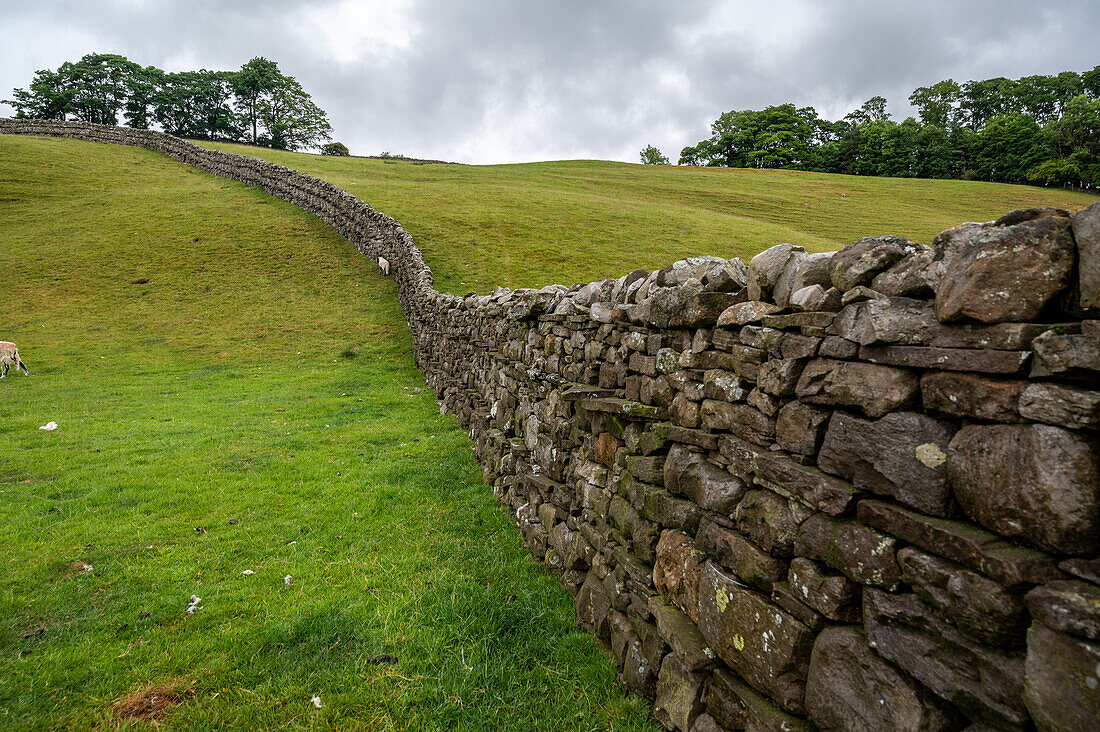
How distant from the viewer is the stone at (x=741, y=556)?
3.07 meters

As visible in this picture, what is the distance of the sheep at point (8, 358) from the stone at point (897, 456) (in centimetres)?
2309

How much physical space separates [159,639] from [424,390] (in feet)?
36.4

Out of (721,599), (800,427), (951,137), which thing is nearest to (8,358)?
(721,599)

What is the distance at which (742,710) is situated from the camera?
3.16 meters

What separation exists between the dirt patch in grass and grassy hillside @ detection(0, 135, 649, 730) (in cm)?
2

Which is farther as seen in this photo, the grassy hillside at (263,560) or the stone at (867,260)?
the grassy hillside at (263,560)

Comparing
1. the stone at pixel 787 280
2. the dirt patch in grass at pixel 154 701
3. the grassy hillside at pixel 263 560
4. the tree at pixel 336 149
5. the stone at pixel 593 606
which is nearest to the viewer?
the stone at pixel 787 280

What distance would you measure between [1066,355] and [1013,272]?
416 mm

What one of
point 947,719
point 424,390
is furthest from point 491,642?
point 424,390

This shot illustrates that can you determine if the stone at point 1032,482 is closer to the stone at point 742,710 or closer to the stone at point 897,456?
the stone at point 897,456

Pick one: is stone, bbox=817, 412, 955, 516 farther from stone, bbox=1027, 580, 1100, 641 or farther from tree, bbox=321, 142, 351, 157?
tree, bbox=321, 142, 351, 157

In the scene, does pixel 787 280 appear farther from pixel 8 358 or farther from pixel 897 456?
pixel 8 358

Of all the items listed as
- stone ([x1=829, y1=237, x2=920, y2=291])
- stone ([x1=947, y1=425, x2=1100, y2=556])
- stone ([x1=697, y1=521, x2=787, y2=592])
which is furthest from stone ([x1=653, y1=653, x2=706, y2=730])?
stone ([x1=829, y1=237, x2=920, y2=291])

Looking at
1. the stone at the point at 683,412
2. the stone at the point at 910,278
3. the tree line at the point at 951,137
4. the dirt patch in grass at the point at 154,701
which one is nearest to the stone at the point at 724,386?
the stone at the point at 683,412
